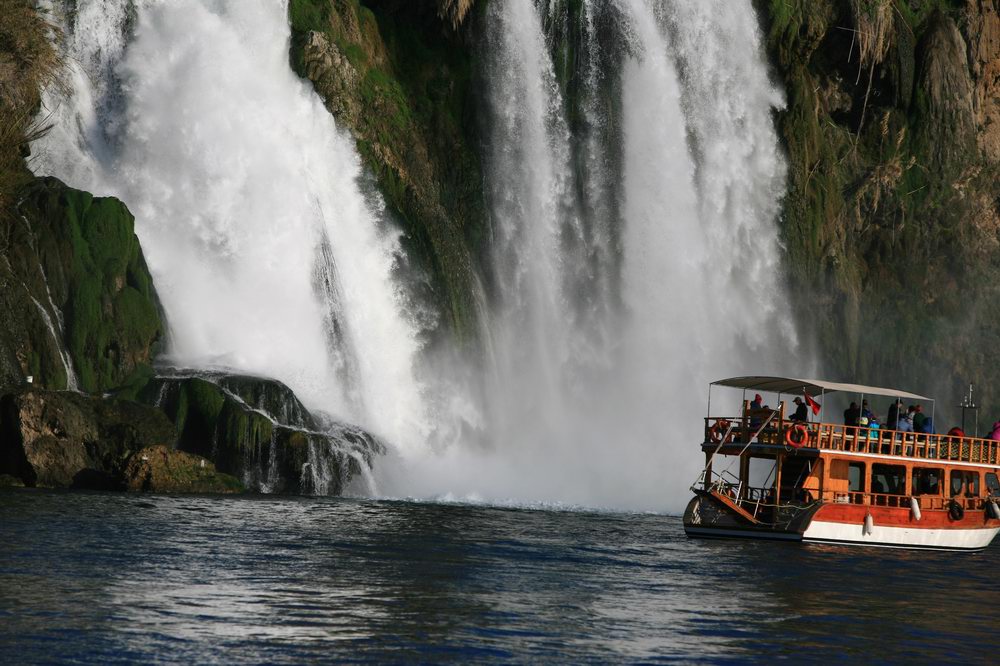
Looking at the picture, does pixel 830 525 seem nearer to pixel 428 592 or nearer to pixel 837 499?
pixel 837 499

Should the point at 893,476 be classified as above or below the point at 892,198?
below

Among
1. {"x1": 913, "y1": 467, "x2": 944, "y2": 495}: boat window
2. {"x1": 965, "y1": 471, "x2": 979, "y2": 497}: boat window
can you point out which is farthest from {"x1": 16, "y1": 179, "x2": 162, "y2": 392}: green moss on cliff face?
{"x1": 965, "y1": 471, "x2": 979, "y2": 497}: boat window

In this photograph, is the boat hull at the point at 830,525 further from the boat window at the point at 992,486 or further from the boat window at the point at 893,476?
the boat window at the point at 992,486

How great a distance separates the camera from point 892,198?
76.5 m

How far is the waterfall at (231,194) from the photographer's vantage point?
49.6m

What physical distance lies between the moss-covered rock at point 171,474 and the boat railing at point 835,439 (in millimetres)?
13243

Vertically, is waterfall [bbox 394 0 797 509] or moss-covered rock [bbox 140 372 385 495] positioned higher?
waterfall [bbox 394 0 797 509]

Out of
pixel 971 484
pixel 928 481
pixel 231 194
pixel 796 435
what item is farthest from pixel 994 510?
pixel 231 194

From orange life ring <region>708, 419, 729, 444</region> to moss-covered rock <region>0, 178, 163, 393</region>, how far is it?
1682 centimetres

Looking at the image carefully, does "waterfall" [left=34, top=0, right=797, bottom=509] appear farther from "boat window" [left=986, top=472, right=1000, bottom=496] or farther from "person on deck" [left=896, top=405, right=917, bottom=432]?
"person on deck" [left=896, top=405, right=917, bottom=432]

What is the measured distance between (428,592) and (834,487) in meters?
17.4

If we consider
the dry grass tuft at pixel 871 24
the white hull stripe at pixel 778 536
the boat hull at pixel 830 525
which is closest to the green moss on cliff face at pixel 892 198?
the dry grass tuft at pixel 871 24

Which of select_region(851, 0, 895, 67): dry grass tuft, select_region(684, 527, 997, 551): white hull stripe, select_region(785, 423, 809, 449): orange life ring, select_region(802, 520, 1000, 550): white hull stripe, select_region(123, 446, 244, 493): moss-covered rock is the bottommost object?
select_region(684, 527, 997, 551): white hull stripe

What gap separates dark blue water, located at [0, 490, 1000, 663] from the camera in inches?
732
